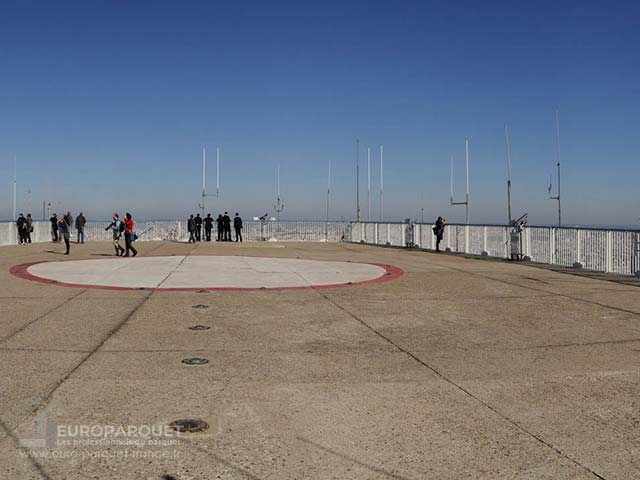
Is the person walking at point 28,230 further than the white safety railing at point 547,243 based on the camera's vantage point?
Yes

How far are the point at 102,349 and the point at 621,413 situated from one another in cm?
555

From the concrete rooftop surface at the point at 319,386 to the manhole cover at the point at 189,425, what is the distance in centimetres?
9

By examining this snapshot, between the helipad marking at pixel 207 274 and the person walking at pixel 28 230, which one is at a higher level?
the person walking at pixel 28 230

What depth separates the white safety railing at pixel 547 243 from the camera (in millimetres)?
16578

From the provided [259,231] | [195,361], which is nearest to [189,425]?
[195,361]

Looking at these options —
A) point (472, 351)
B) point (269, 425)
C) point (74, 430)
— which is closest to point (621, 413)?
point (472, 351)

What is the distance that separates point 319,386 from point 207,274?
10.3 m

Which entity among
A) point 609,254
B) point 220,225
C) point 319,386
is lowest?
point 319,386

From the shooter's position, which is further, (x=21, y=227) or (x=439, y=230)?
(x=21, y=227)

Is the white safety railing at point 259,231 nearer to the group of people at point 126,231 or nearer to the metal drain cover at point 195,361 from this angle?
the group of people at point 126,231

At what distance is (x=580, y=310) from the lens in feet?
33.2

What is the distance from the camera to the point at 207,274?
1554 centimetres

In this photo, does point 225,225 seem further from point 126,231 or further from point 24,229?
point 126,231

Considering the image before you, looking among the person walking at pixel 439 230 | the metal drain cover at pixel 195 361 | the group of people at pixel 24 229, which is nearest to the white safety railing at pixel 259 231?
the group of people at pixel 24 229
